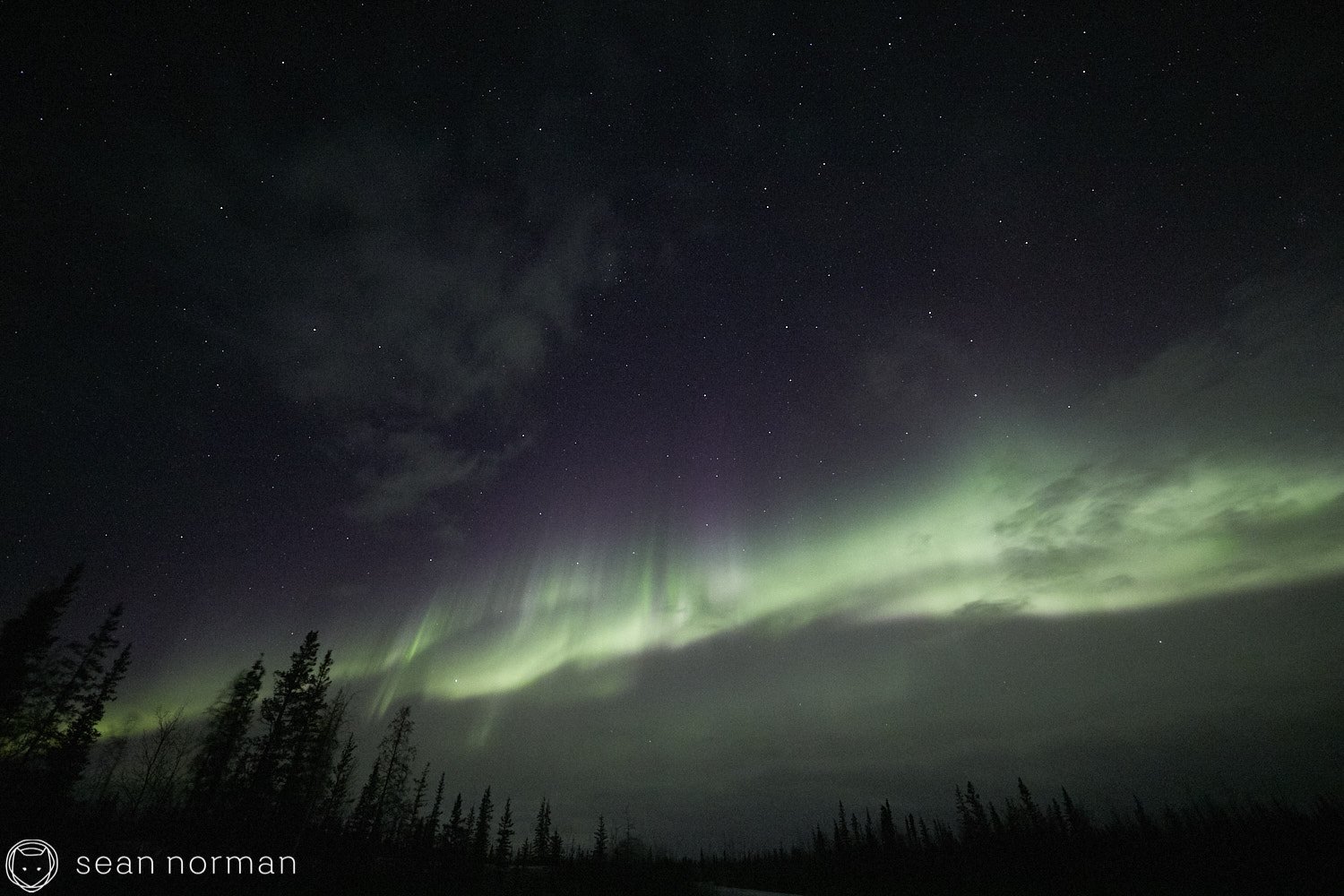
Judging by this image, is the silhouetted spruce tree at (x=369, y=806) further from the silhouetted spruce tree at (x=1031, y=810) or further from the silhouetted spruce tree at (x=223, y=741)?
the silhouetted spruce tree at (x=1031, y=810)

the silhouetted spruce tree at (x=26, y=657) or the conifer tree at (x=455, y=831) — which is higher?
the silhouetted spruce tree at (x=26, y=657)

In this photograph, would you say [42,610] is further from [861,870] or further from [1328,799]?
[1328,799]

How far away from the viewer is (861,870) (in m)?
96.4

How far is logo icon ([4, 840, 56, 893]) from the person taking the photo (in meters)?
17.5

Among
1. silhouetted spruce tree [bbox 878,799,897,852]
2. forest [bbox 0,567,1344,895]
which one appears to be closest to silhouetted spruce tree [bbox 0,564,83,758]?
forest [bbox 0,567,1344,895]

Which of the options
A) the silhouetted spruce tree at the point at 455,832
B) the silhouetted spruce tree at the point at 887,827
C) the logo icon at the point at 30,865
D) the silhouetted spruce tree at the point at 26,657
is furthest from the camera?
the silhouetted spruce tree at the point at 887,827

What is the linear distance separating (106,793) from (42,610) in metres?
39.5

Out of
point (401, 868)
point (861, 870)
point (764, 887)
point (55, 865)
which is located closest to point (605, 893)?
point (401, 868)

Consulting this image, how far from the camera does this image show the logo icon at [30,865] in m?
17.5

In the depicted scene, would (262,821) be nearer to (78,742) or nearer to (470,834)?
(78,742)

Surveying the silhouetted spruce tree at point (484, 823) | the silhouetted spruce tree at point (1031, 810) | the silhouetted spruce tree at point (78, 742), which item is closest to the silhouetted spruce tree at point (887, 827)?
the silhouetted spruce tree at point (1031, 810)

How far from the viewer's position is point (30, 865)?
1925cm

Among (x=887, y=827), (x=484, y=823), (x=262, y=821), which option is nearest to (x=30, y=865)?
(x=262, y=821)

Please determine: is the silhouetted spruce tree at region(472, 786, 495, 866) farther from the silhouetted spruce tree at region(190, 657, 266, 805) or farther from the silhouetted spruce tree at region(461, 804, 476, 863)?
the silhouetted spruce tree at region(190, 657, 266, 805)
